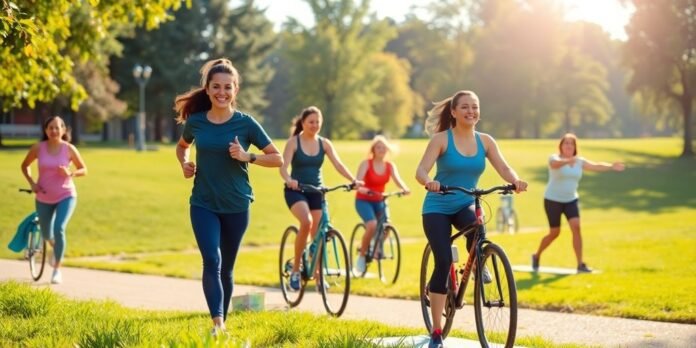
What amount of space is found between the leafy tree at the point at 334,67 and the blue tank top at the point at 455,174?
2282 inches

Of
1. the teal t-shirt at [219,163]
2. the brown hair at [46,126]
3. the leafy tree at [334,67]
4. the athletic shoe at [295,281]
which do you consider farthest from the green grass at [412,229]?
the leafy tree at [334,67]

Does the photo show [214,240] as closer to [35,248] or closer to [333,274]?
[333,274]

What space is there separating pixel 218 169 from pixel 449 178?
5.57ft

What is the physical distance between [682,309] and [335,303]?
345 cm

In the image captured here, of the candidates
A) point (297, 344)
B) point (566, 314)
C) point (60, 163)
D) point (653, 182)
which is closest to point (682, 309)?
point (566, 314)

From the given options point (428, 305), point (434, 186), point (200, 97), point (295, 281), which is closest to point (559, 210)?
point (295, 281)

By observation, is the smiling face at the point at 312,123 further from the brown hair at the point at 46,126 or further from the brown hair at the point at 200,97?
the brown hair at the point at 46,126

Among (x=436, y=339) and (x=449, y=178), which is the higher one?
(x=449, y=178)

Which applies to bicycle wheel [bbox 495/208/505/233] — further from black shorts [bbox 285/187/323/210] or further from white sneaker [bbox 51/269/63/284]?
black shorts [bbox 285/187/323/210]

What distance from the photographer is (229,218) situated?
691 cm

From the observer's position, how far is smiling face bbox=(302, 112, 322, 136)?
9977 millimetres

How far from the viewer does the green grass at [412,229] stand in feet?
35.3

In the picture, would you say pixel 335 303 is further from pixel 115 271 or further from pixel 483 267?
pixel 115 271

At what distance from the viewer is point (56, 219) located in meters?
11.9
